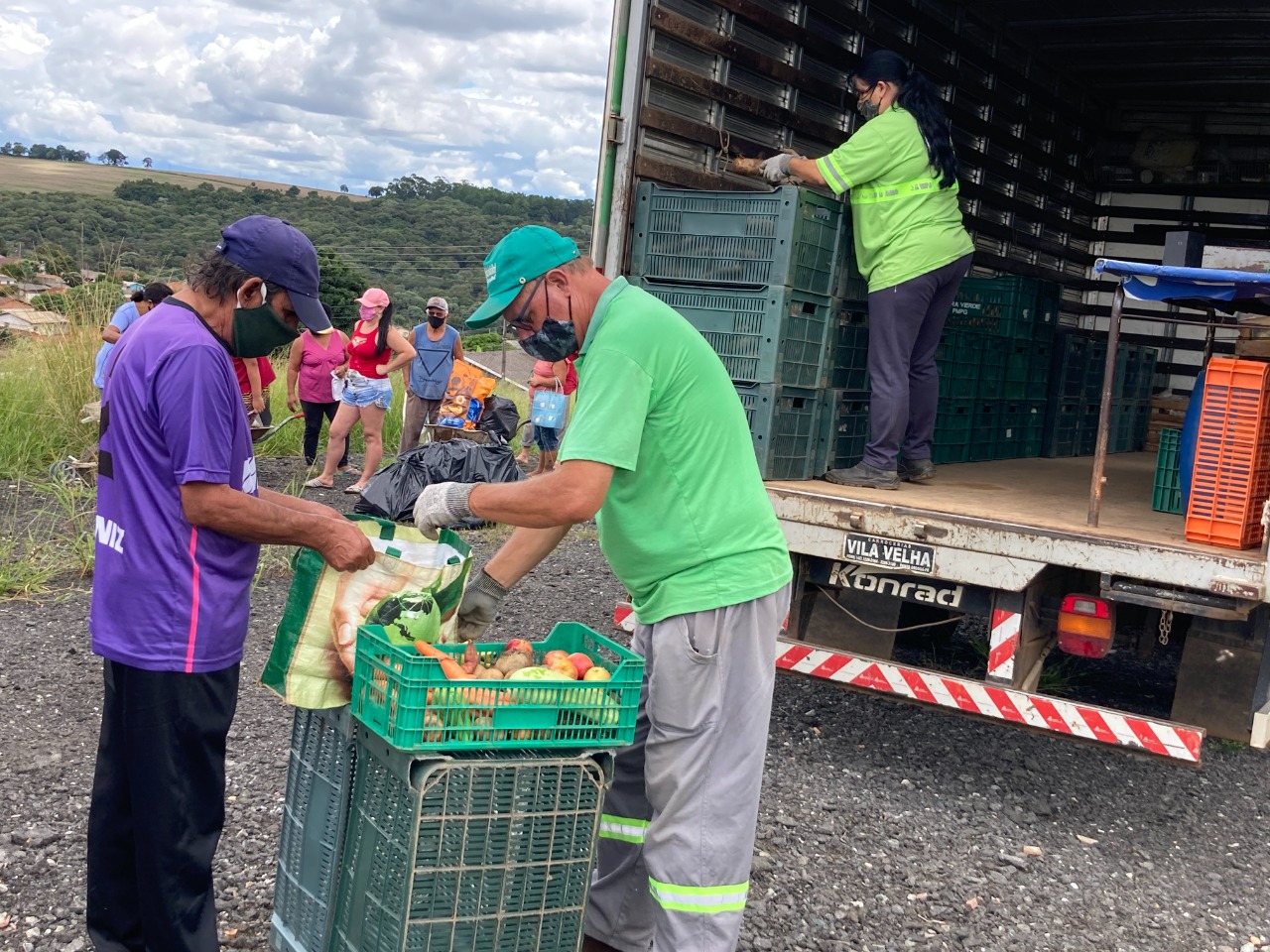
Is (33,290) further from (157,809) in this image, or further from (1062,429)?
(157,809)

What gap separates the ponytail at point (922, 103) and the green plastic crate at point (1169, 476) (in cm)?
146

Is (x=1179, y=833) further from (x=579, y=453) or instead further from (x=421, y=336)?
(x=421, y=336)

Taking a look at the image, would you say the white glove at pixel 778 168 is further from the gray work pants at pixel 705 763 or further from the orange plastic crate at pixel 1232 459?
the gray work pants at pixel 705 763

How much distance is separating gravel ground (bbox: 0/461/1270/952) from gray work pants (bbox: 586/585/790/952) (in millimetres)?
Result: 588

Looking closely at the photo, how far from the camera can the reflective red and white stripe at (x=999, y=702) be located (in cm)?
405

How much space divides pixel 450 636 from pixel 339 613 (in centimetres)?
27

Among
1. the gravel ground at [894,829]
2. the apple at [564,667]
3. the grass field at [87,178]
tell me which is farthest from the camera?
the grass field at [87,178]

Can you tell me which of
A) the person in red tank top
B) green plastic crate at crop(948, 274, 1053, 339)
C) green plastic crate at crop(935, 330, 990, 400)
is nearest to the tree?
the person in red tank top

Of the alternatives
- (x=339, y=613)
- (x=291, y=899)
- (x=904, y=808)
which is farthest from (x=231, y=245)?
(x=904, y=808)

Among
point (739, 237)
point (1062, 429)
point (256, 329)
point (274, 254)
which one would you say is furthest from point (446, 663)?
point (1062, 429)

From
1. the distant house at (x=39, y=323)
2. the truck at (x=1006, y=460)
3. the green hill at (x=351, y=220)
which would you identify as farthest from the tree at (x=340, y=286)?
the truck at (x=1006, y=460)

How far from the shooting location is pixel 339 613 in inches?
110

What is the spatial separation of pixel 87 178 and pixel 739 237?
48037 millimetres

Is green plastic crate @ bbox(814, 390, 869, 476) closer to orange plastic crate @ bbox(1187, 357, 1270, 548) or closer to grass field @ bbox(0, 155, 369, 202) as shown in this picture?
orange plastic crate @ bbox(1187, 357, 1270, 548)
